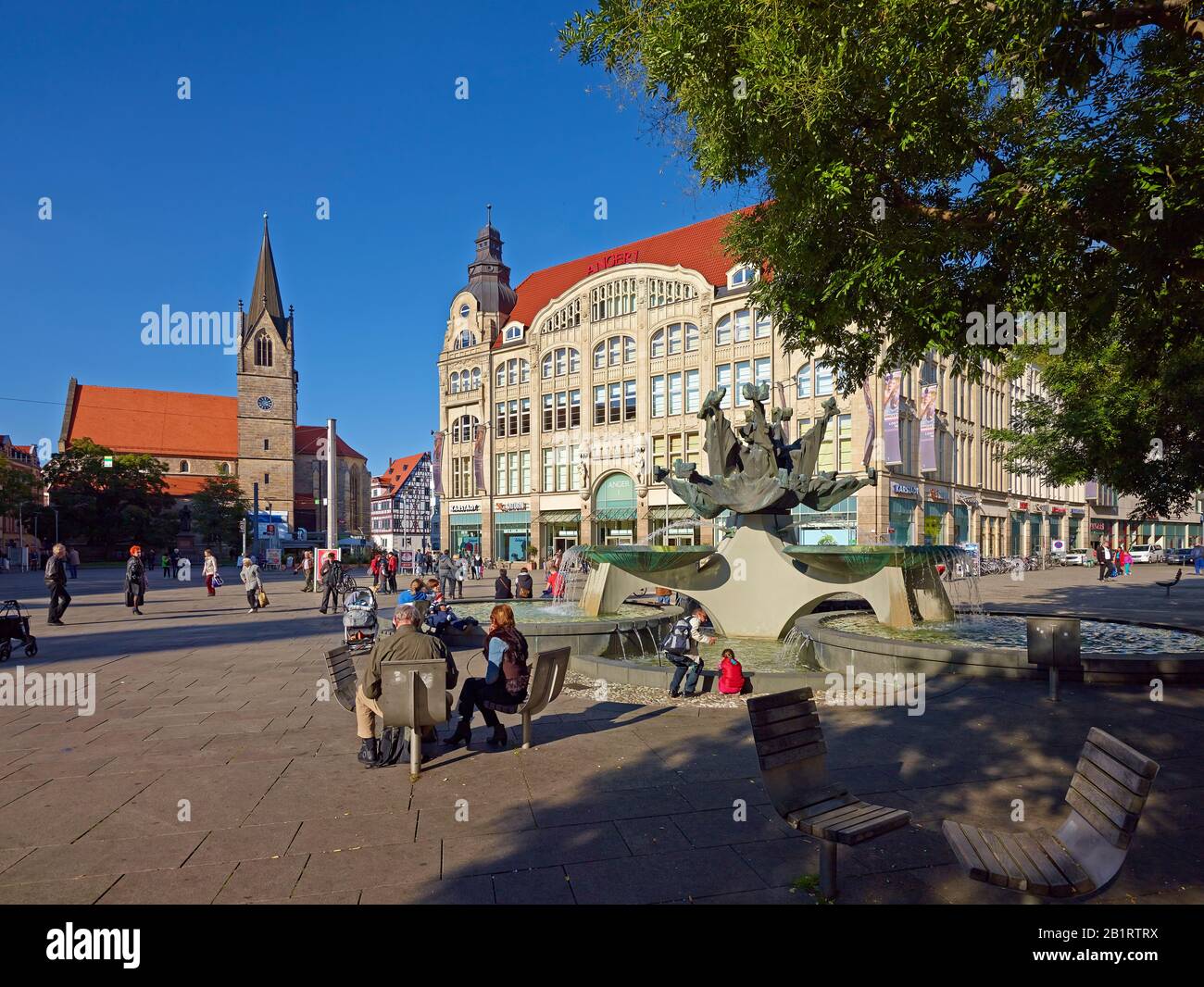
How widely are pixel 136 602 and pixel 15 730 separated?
45.3 ft

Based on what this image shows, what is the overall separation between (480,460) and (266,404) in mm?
45028

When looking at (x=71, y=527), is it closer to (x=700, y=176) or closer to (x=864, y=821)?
(x=700, y=176)

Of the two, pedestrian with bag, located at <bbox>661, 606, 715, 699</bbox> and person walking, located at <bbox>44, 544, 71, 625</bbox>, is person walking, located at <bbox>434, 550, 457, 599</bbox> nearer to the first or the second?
person walking, located at <bbox>44, 544, 71, 625</bbox>

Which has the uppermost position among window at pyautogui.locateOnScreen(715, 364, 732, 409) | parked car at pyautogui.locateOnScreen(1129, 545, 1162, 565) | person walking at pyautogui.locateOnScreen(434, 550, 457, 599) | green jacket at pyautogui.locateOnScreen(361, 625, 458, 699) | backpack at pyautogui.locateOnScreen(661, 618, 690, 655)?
window at pyautogui.locateOnScreen(715, 364, 732, 409)

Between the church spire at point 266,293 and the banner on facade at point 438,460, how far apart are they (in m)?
43.0

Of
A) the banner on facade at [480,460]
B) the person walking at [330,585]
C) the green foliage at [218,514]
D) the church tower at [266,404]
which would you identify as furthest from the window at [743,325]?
the church tower at [266,404]

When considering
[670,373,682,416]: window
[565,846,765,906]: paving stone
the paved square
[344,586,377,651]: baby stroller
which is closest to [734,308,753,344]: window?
[670,373,682,416]: window

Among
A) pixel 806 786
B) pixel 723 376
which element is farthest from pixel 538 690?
pixel 723 376

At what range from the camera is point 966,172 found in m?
8.91

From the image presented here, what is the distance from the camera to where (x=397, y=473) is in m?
124

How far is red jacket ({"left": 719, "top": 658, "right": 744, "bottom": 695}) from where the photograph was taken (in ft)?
29.2

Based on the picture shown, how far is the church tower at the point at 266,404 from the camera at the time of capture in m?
89.0

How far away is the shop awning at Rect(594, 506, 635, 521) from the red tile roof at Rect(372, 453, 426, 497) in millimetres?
73159

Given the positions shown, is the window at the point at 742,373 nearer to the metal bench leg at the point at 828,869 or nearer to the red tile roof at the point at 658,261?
the red tile roof at the point at 658,261
